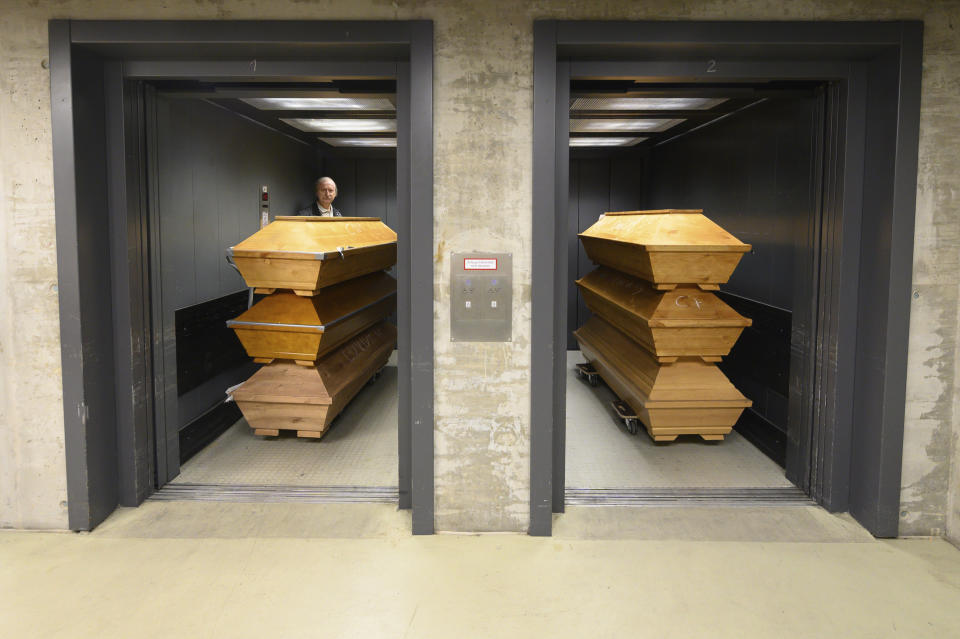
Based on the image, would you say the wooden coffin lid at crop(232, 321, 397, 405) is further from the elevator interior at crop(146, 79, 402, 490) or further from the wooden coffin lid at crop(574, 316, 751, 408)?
the wooden coffin lid at crop(574, 316, 751, 408)

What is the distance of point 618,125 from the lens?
624cm

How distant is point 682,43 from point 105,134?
3037mm

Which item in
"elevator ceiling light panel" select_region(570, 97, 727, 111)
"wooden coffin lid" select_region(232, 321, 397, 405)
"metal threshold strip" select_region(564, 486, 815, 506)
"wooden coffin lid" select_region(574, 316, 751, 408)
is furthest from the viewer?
"elevator ceiling light panel" select_region(570, 97, 727, 111)

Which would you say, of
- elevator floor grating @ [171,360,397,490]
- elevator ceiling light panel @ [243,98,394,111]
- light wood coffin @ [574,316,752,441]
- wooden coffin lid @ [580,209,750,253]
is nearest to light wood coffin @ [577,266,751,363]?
light wood coffin @ [574,316,752,441]

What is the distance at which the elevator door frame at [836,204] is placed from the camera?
10.6ft

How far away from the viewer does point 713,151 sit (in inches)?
239

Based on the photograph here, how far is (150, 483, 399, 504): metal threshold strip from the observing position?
384 centimetres

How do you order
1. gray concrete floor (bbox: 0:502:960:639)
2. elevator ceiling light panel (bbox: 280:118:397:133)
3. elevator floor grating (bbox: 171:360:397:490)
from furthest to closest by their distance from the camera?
elevator ceiling light panel (bbox: 280:118:397:133)
elevator floor grating (bbox: 171:360:397:490)
gray concrete floor (bbox: 0:502:960:639)

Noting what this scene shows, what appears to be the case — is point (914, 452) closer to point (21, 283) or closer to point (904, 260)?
point (904, 260)

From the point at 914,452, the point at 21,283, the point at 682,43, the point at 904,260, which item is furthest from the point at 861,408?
the point at 21,283

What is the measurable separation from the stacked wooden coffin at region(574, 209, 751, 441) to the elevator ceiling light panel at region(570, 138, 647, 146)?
2329 mm

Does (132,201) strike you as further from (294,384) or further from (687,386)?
(687,386)

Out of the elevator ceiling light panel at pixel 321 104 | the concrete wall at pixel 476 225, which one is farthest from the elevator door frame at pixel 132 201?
the elevator ceiling light panel at pixel 321 104

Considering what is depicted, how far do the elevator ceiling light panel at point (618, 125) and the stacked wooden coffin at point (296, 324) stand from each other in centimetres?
240
